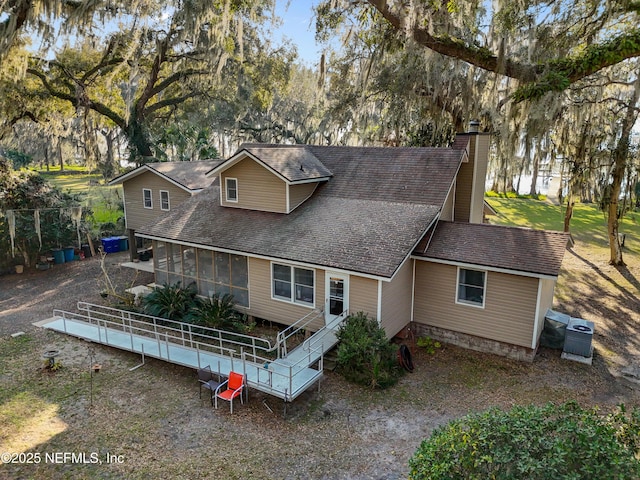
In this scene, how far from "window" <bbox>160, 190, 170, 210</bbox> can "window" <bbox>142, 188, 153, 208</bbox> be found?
2.40 feet

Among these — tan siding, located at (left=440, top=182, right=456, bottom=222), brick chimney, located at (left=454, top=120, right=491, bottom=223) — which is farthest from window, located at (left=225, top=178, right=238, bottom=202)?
brick chimney, located at (left=454, top=120, right=491, bottom=223)

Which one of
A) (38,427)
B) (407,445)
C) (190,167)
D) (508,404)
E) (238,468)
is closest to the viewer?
(238,468)

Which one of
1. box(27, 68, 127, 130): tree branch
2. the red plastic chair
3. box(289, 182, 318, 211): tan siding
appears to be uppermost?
box(27, 68, 127, 130): tree branch

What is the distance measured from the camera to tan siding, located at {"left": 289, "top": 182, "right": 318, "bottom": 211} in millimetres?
15141

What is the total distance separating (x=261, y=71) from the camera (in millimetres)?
26969

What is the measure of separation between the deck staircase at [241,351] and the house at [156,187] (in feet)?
21.7

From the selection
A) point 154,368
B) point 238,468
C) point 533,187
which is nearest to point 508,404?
point 238,468

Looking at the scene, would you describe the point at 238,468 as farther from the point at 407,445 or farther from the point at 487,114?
the point at 487,114

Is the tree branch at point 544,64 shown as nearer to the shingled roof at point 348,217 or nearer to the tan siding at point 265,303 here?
the shingled roof at point 348,217

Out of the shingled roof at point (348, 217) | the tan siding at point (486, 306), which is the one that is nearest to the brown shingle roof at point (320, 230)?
the shingled roof at point (348, 217)

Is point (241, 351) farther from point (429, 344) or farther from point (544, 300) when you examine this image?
point (544, 300)

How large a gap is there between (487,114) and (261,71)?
14.3 metres

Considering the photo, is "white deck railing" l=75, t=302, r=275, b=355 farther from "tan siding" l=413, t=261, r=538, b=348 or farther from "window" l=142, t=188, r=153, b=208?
"window" l=142, t=188, r=153, b=208

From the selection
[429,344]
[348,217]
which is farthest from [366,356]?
[348,217]
